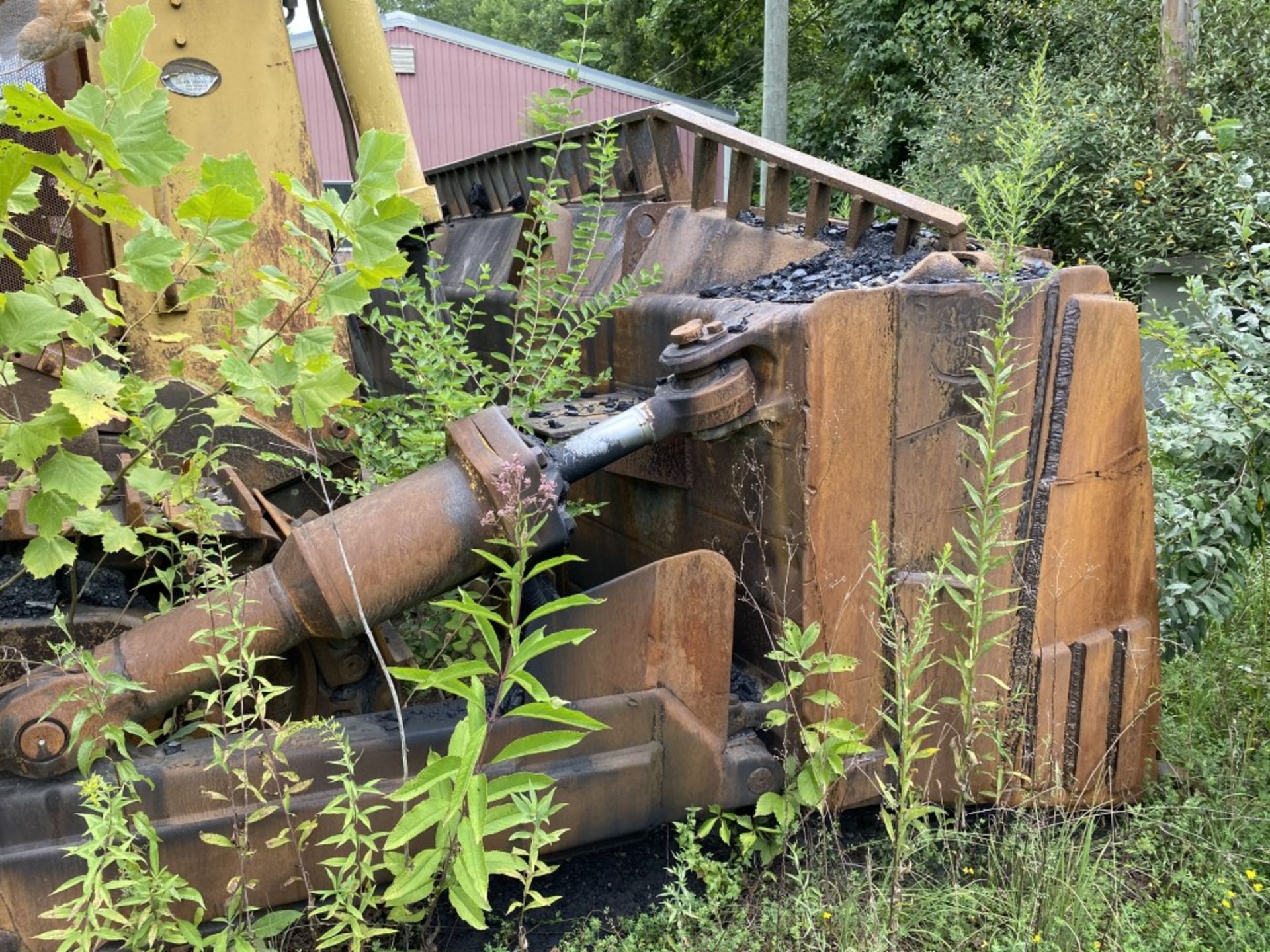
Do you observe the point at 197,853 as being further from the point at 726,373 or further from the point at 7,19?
the point at 7,19

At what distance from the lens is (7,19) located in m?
2.29

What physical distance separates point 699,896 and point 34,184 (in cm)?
218

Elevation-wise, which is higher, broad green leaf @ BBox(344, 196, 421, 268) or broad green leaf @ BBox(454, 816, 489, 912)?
broad green leaf @ BBox(344, 196, 421, 268)

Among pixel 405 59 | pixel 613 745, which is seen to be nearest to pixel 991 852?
pixel 613 745

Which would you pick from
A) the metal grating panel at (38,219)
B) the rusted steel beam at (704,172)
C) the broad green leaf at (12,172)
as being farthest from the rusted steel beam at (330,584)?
the rusted steel beam at (704,172)

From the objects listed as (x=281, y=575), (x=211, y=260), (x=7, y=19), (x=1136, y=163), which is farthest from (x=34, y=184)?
(x=1136, y=163)

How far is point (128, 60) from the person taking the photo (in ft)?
5.79

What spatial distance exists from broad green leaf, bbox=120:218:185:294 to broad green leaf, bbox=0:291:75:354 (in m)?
0.16

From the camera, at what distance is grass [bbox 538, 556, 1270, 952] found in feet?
7.95

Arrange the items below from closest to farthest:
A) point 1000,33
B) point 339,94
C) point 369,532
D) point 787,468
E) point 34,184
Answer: point 34,184 < point 369,532 < point 787,468 < point 339,94 < point 1000,33

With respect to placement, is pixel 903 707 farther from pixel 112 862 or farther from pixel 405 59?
pixel 405 59

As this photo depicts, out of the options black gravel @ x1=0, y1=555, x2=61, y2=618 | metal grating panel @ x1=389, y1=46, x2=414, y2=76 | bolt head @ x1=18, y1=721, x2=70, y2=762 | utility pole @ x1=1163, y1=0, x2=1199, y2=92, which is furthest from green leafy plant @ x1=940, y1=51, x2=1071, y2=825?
metal grating panel @ x1=389, y1=46, x2=414, y2=76

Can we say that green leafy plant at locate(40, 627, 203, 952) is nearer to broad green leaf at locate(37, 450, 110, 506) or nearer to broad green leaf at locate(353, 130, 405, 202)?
broad green leaf at locate(37, 450, 110, 506)

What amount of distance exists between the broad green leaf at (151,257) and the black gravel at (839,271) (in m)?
1.46
